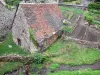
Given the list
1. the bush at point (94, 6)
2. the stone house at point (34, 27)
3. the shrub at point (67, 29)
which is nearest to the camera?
the stone house at point (34, 27)

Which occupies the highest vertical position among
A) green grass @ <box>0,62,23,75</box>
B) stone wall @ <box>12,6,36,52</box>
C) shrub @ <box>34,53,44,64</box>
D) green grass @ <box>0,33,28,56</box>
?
stone wall @ <box>12,6,36,52</box>

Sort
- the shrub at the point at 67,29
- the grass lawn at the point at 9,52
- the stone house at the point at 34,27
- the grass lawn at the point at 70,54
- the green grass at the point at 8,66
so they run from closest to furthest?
1. the green grass at the point at 8,66
2. the grass lawn at the point at 9,52
3. the grass lawn at the point at 70,54
4. the stone house at the point at 34,27
5. the shrub at the point at 67,29

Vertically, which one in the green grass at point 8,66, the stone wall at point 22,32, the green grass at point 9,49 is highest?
the stone wall at point 22,32

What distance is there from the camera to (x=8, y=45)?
109ft

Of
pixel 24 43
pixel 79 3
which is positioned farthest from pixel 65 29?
pixel 79 3

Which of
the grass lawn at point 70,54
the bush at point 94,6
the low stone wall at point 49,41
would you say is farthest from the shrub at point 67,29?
the bush at point 94,6

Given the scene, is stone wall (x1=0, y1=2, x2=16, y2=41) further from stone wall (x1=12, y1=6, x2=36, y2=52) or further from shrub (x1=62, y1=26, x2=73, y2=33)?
Answer: shrub (x1=62, y1=26, x2=73, y2=33)

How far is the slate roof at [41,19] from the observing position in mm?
30547

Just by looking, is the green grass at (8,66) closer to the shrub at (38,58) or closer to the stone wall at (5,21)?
the shrub at (38,58)

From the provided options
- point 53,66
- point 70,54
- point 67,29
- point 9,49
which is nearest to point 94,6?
point 67,29

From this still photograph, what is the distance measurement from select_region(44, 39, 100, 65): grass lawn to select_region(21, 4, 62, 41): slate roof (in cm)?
211

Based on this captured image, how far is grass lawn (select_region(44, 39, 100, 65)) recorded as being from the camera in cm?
2872

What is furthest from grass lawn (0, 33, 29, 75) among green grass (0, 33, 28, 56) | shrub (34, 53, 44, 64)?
shrub (34, 53, 44, 64)

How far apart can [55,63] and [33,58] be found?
2.86 m
